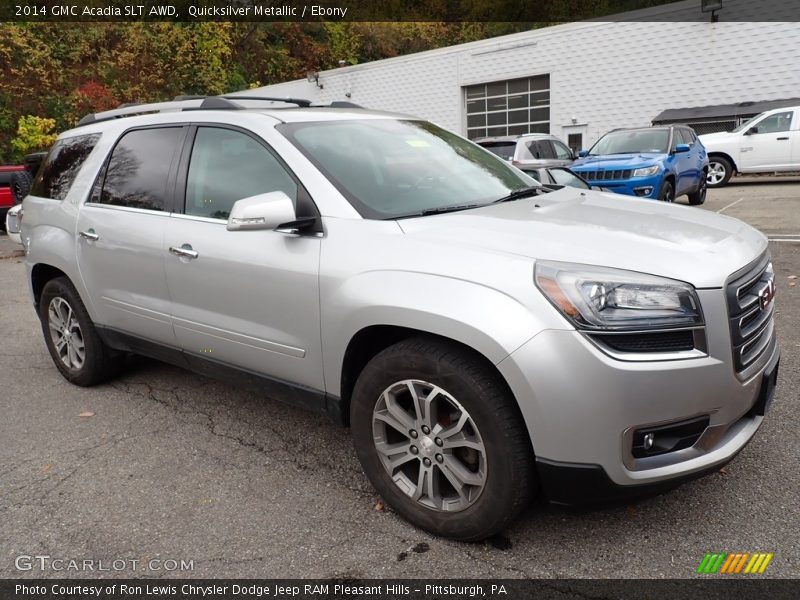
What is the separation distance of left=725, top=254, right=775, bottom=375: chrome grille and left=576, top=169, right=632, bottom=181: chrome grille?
817 cm

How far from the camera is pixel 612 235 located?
99.8 inches

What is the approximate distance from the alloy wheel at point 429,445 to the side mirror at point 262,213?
85cm

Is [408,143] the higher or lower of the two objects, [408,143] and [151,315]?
Answer: the higher

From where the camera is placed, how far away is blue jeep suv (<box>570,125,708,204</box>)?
1041 cm

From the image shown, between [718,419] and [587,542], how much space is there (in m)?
0.70

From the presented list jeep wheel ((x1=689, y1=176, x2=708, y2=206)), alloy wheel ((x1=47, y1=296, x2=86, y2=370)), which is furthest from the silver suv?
jeep wheel ((x1=689, y1=176, x2=708, y2=206))

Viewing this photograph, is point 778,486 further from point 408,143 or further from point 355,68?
point 355,68

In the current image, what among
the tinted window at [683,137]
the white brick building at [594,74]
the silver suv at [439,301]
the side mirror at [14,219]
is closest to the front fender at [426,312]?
the silver suv at [439,301]

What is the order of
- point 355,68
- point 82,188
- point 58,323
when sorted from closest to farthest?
point 82,188 → point 58,323 → point 355,68

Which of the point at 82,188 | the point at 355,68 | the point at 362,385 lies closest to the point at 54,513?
the point at 362,385

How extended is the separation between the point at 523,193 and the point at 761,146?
14142 millimetres

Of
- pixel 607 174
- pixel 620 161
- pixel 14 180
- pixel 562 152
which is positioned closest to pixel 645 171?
pixel 620 161

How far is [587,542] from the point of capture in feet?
8.35

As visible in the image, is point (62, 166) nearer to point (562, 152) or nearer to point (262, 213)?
point (262, 213)
